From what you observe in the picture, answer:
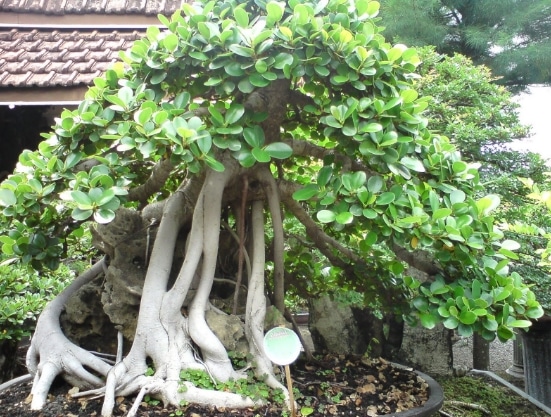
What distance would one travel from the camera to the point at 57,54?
2568mm

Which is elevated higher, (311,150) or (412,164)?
(311,150)

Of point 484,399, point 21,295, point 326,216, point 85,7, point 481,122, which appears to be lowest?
point 484,399

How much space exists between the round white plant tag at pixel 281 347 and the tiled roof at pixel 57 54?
5.84 ft

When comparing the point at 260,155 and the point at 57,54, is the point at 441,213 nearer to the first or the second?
the point at 260,155

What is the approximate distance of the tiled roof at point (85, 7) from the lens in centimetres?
281

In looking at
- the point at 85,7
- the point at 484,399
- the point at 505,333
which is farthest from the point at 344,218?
the point at 85,7

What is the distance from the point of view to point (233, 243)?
179 centimetres

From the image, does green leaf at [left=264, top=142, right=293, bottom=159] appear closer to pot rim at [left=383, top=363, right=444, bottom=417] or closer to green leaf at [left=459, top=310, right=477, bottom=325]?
green leaf at [left=459, top=310, right=477, bottom=325]

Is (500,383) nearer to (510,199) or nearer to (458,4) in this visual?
(510,199)

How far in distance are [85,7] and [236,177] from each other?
1.99 meters

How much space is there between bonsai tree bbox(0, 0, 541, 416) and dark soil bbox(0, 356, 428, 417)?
0.14 ft

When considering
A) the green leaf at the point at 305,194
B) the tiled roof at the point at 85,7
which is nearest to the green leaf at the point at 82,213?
the green leaf at the point at 305,194

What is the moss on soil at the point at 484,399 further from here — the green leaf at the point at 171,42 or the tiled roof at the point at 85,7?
the tiled roof at the point at 85,7

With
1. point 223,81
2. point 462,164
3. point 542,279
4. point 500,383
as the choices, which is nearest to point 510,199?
point 542,279
